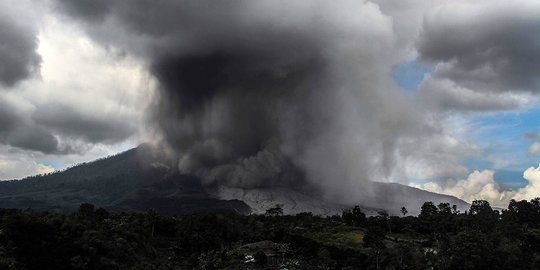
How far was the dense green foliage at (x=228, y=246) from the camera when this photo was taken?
9375 cm

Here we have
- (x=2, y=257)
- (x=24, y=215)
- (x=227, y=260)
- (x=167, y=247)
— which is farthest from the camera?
(x=167, y=247)

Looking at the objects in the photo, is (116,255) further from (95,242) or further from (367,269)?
(367,269)

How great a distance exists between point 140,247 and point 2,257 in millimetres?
48344

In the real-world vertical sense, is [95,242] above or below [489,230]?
below

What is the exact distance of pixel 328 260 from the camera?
132 m

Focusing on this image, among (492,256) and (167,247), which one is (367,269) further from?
(167,247)

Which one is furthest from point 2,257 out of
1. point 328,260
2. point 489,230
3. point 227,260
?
point 489,230

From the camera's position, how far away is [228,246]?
15538cm

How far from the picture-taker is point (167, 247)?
146 meters

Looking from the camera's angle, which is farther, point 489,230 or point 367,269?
point 489,230

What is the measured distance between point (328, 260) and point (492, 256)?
42.3 meters

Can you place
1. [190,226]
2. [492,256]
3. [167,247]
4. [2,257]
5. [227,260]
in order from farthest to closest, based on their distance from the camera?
[190,226]
[167,247]
[227,260]
[492,256]
[2,257]

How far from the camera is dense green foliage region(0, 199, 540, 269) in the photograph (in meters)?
93.8

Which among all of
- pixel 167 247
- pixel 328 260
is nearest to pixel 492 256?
pixel 328 260
